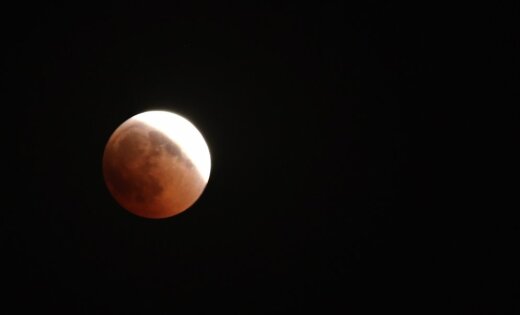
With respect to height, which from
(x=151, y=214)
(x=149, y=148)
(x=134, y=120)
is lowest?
(x=151, y=214)

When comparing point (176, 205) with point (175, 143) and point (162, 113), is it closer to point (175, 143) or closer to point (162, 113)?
point (175, 143)

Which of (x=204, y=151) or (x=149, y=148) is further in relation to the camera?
(x=204, y=151)

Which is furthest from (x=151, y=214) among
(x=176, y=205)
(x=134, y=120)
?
(x=134, y=120)

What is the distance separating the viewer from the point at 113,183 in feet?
12.4

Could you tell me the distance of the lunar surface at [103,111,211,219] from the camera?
3678mm

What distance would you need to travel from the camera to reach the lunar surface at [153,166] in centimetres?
368

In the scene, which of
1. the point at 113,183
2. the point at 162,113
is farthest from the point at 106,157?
the point at 162,113

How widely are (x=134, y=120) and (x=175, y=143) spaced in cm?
39

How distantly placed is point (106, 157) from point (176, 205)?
2.08ft

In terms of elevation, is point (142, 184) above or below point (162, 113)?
below

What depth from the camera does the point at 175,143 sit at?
379 centimetres

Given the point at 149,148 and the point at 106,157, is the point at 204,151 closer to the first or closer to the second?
the point at 149,148

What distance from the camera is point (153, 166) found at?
3.68 m

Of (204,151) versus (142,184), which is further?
(204,151)
